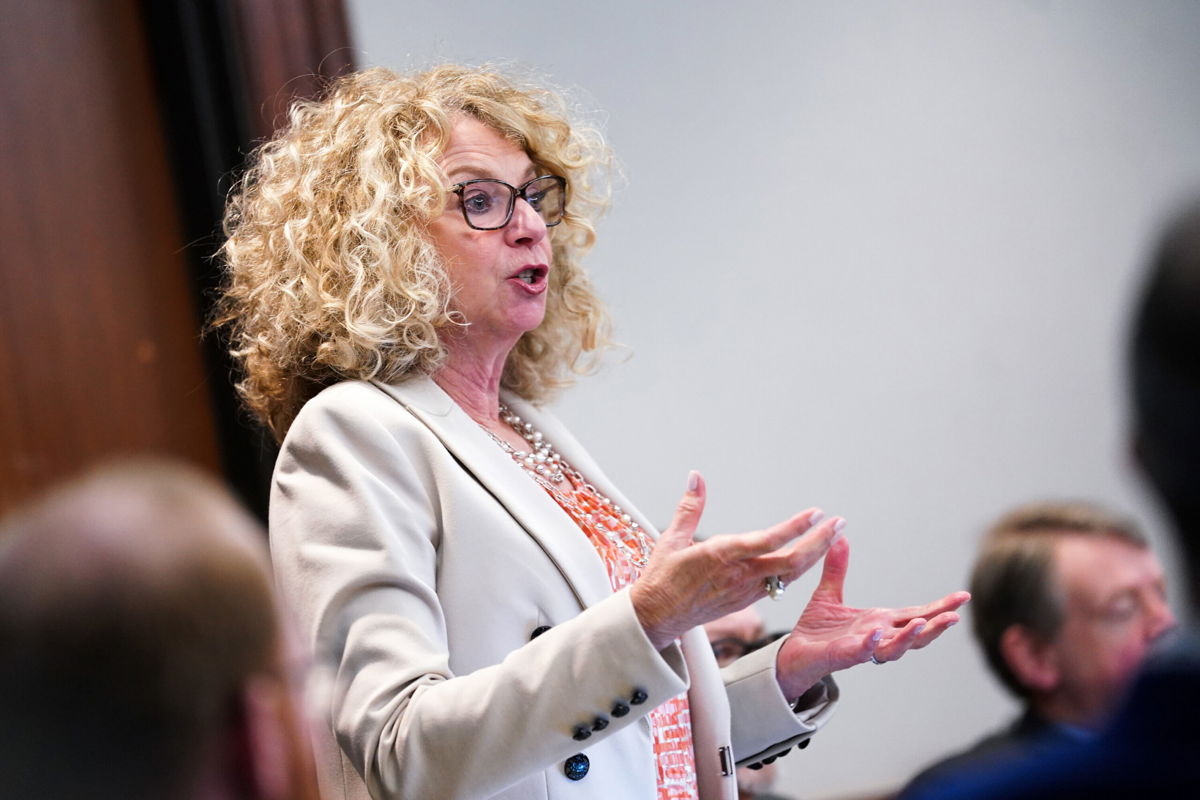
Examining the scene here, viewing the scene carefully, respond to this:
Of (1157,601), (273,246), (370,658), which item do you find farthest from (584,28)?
(1157,601)

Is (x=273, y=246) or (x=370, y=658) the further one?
(x=273, y=246)

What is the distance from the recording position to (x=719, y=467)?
308 centimetres

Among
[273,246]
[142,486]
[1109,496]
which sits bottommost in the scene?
[1109,496]

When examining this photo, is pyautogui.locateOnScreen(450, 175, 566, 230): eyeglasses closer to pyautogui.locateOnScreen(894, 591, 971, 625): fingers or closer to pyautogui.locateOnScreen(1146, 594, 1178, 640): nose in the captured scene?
pyautogui.locateOnScreen(894, 591, 971, 625): fingers

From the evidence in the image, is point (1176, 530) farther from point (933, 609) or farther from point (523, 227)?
point (523, 227)

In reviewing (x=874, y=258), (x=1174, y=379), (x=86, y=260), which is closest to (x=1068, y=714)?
(x=1174, y=379)

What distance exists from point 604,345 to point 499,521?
681mm

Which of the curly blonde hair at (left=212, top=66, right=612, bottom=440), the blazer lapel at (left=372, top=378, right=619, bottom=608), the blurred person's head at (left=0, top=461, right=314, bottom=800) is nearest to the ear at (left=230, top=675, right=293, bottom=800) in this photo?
the blurred person's head at (left=0, top=461, right=314, bottom=800)

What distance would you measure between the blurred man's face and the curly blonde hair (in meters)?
0.97

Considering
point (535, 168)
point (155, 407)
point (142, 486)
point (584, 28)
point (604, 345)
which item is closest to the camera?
point (142, 486)

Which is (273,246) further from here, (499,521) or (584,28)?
(584,28)

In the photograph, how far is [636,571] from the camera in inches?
63.1

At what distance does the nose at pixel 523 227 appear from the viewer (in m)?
1.68

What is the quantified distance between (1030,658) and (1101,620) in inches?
2.0
